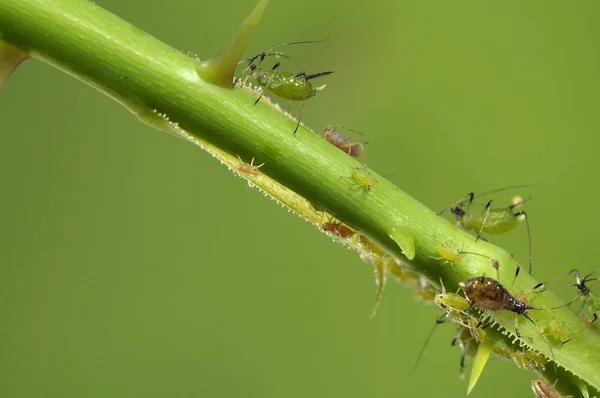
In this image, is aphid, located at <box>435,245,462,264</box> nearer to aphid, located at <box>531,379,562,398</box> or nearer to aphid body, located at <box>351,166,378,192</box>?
aphid body, located at <box>351,166,378,192</box>

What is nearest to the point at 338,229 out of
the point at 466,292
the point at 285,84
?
the point at 466,292

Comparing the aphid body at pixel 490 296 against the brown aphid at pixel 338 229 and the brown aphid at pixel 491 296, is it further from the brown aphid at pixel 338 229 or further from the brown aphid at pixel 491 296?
the brown aphid at pixel 338 229

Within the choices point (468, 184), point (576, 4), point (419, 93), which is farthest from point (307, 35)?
point (576, 4)

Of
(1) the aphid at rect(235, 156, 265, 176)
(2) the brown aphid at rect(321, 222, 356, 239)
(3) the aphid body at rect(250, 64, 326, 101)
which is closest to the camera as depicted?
(1) the aphid at rect(235, 156, 265, 176)

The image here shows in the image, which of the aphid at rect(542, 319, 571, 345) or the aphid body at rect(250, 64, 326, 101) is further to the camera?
the aphid body at rect(250, 64, 326, 101)

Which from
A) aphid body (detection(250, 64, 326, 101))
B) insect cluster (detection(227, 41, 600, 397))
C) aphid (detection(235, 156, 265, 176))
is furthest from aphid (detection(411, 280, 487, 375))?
aphid body (detection(250, 64, 326, 101))

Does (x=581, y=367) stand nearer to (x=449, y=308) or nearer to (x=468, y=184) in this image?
(x=449, y=308)

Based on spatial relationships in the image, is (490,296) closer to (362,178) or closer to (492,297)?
(492,297)

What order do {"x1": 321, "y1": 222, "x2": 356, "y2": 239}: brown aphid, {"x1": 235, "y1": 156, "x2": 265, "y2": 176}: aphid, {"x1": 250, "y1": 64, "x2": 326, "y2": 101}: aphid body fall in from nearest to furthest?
1. {"x1": 235, "y1": 156, "x2": 265, "y2": 176}: aphid
2. {"x1": 321, "y1": 222, "x2": 356, "y2": 239}: brown aphid
3. {"x1": 250, "y1": 64, "x2": 326, "y2": 101}: aphid body
